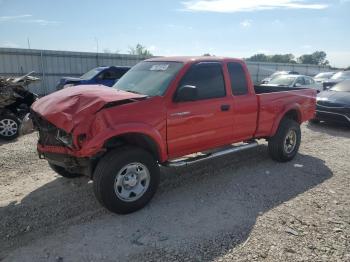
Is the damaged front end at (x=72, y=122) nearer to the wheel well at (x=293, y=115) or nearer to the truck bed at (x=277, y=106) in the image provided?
the truck bed at (x=277, y=106)

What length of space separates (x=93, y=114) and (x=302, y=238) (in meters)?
2.82

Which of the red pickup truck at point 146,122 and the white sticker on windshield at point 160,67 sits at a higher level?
the white sticker on windshield at point 160,67

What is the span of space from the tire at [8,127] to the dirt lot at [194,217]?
206cm

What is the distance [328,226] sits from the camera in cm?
396

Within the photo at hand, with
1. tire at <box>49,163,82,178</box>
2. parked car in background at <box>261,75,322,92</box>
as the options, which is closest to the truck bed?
tire at <box>49,163,82,178</box>

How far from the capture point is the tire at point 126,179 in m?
3.95

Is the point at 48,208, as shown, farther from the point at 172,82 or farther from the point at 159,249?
the point at 172,82

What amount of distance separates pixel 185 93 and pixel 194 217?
1.66 meters

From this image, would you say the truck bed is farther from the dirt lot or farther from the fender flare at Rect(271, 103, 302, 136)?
the dirt lot

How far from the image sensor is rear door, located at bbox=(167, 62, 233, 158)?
4.57m

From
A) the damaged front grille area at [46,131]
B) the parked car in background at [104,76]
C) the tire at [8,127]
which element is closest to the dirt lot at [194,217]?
the damaged front grille area at [46,131]

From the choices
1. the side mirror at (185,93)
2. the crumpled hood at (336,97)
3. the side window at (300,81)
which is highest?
the side mirror at (185,93)

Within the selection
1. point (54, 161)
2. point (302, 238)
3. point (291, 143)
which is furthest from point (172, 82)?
point (291, 143)

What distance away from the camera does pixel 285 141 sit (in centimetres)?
633
